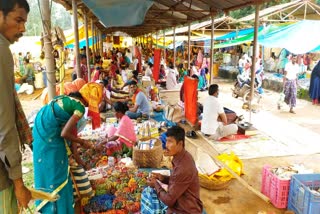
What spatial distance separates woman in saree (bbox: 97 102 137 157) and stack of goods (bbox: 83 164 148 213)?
19.0 inches

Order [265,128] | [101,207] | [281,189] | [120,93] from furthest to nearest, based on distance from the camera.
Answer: [120,93], [265,128], [281,189], [101,207]

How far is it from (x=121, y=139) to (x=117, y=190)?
45.5 inches

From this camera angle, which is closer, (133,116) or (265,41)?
(133,116)

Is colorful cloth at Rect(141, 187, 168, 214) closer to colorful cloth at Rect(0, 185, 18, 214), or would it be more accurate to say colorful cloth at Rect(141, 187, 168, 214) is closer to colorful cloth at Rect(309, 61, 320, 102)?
colorful cloth at Rect(0, 185, 18, 214)

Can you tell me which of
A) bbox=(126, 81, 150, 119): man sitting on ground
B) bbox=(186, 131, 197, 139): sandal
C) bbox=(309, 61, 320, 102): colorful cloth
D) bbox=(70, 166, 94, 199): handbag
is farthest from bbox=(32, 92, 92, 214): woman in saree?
bbox=(309, 61, 320, 102): colorful cloth

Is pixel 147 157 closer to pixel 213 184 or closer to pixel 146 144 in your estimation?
pixel 146 144

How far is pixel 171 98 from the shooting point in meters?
11.7

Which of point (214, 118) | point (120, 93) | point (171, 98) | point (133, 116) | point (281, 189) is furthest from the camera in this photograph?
point (171, 98)

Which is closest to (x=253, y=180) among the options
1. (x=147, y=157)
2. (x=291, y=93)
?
(x=147, y=157)

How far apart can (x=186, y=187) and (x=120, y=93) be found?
6759 mm

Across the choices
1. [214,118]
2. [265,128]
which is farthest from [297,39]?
[214,118]

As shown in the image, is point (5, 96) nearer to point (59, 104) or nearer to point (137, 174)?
point (59, 104)

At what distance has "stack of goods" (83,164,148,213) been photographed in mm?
3613

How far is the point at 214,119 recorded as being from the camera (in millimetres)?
6469
